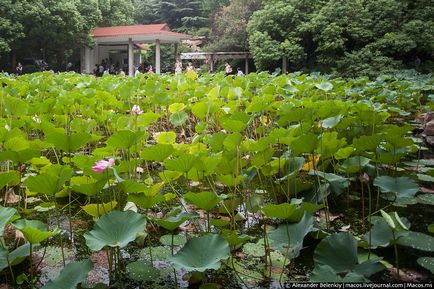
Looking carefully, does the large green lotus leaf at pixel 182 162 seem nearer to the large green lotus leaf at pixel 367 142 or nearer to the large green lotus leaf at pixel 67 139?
the large green lotus leaf at pixel 67 139

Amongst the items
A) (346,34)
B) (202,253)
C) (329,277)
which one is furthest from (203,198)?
(346,34)

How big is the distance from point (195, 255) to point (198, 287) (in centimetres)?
17

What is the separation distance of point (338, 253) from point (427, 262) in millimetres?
324

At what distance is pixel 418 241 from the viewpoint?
3.89 feet

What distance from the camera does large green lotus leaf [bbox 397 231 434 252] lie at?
116 cm

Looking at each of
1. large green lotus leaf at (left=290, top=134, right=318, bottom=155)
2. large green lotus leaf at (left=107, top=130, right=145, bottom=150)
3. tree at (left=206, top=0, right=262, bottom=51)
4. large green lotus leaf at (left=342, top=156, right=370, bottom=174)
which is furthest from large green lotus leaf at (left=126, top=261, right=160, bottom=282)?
tree at (left=206, top=0, right=262, bottom=51)

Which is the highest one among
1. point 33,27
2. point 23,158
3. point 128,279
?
point 33,27

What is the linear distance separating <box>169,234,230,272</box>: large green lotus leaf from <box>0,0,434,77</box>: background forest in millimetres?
10498

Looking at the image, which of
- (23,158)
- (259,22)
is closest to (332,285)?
(23,158)

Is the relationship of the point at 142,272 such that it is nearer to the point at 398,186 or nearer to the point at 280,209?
the point at 280,209

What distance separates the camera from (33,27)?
14.6 meters

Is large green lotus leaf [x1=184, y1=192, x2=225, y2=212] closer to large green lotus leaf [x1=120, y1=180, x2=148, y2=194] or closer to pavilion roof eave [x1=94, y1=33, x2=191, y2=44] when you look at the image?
large green lotus leaf [x1=120, y1=180, x2=148, y2=194]

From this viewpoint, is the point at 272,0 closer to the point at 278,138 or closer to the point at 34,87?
the point at 34,87

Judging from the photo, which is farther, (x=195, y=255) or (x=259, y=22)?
(x=259, y=22)
